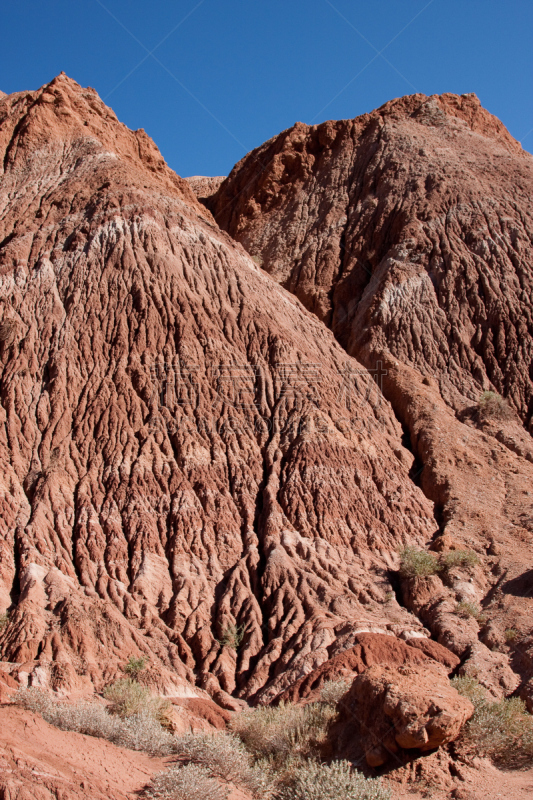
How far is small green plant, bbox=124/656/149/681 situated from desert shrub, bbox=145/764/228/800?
252 inches

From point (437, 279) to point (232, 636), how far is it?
25.4 meters

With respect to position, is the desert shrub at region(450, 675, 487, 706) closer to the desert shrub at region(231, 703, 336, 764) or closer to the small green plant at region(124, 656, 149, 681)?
the desert shrub at region(231, 703, 336, 764)

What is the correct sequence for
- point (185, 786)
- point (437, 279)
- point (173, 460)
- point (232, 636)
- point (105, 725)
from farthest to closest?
point (437, 279)
point (173, 460)
point (232, 636)
point (105, 725)
point (185, 786)

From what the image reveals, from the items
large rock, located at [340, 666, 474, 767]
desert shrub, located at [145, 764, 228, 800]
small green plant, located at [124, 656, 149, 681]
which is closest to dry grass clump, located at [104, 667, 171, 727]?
small green plant, located at [124, 656, 149, 681]

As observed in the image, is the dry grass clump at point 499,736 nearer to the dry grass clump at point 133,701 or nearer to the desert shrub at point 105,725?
the desert shrub at point 105,725

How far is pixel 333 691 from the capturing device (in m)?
16.4

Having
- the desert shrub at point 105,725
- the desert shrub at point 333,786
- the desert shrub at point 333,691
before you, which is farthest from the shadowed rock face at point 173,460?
the desert shrub at point 333,786

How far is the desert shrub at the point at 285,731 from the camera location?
14.8 meters

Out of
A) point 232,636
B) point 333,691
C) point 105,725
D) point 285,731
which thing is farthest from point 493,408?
point 105,725

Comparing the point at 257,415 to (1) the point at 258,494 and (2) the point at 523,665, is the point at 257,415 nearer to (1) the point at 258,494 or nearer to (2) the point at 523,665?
(1) the point at 258,494

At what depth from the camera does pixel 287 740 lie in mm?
14914

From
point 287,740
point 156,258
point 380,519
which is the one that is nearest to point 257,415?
point 380,519

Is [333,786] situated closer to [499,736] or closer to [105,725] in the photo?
[499,736]

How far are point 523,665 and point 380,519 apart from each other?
8.01 metres
